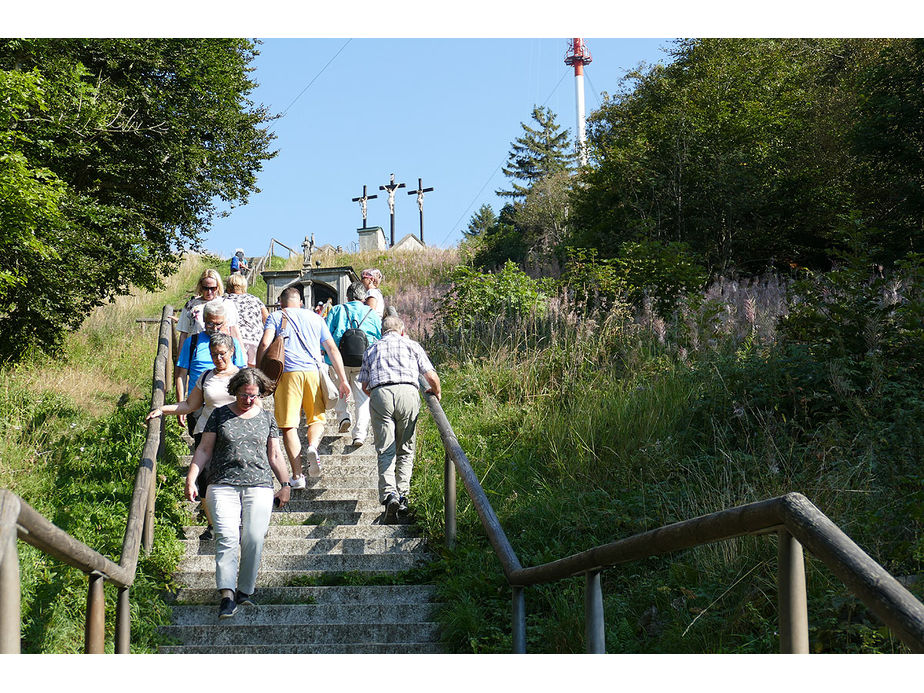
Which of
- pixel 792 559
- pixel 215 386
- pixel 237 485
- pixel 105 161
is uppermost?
pixel 105 161

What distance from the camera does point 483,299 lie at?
1165 cm

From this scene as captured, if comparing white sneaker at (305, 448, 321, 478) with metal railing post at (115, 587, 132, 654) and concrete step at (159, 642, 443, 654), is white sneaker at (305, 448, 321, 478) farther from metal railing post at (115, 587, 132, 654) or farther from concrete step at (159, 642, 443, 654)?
metal railing post at (115, 587, 132, 654)

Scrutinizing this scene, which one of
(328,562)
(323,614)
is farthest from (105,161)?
(323,614)

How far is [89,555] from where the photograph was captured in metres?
3.48

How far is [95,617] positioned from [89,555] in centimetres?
40

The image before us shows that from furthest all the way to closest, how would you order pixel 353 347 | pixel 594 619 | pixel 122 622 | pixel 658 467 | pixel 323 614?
pixel 353 347
pixel 658 467
pixel 323 614
pixel 122 622
pixel 594 619

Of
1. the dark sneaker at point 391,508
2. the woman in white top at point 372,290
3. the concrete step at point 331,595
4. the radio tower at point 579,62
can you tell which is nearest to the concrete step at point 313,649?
the concrete step at point 331,595

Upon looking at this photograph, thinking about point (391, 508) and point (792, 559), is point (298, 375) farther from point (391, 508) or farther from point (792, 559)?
point (792, 559)

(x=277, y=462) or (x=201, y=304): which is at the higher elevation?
(x=201, y=304)

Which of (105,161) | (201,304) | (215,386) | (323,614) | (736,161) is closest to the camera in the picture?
(323,614)

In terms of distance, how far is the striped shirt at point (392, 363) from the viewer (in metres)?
6.76

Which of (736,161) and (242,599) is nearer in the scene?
(242,599)

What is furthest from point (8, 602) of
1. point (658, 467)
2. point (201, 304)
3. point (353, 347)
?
point (353, 347)

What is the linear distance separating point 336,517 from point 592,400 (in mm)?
2553
